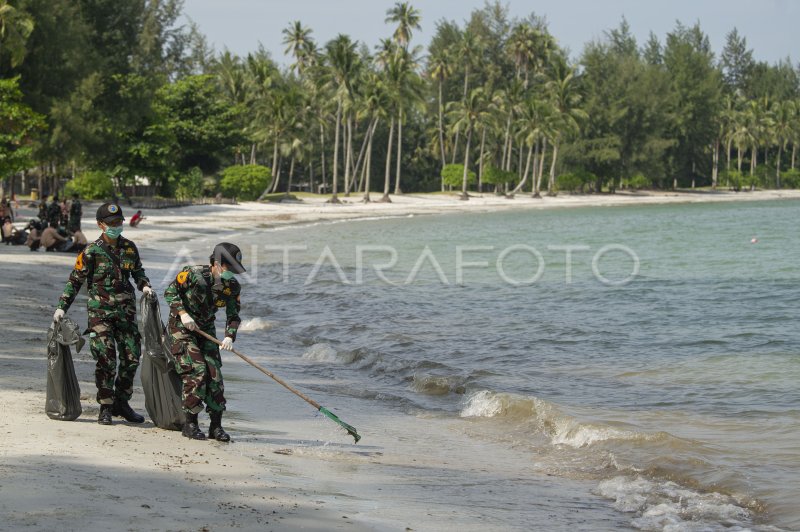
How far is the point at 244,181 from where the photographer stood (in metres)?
67.2

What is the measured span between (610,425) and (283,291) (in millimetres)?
14580

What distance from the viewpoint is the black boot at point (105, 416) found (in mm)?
8195

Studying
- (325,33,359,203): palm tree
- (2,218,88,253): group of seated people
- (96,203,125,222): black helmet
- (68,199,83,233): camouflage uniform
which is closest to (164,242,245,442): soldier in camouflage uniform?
(96,203,125,222): black helmet

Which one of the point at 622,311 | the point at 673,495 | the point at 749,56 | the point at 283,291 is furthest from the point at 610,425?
the point at 749,56

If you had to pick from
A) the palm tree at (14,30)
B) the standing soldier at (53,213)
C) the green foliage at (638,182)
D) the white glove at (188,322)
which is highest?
the palm tree at (14,30)

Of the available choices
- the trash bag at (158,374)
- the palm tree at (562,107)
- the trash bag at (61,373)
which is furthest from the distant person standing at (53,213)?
the palm tree at (562,107)

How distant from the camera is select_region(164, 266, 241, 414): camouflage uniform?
7883 millimetres

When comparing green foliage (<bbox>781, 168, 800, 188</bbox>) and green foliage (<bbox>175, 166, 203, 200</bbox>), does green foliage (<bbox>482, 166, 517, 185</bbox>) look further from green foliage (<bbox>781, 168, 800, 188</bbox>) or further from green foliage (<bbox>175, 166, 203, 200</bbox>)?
green foliage (<bbox>781, 168, 800, 188</bbox>)

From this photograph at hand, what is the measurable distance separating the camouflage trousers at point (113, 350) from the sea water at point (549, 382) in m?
1.20

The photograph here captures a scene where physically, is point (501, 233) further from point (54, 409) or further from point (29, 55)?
point (54, 409)

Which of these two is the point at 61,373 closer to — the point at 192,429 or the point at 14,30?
the point at 192,429

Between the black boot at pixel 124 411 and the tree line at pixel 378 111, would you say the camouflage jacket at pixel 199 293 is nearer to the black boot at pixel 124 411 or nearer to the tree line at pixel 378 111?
the black boot at pixel 124 411

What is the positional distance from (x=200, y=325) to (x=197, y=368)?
1.12 ft

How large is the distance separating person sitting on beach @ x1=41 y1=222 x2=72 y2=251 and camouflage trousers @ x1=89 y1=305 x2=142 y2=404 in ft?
59.5
